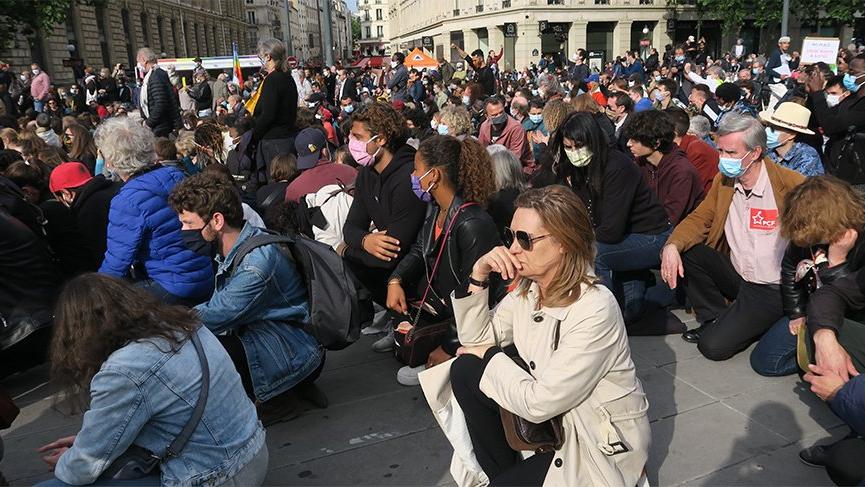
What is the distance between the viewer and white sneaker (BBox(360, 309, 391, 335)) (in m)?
5.21

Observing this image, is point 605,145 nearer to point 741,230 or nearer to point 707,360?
point 741,230

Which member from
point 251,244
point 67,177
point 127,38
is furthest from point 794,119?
point 127,38

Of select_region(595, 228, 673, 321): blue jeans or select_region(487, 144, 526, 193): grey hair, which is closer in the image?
select_region(595, 228, 673, 321): blue jeans

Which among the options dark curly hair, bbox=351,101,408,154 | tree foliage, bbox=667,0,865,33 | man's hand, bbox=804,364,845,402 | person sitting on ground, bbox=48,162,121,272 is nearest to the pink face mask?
dark curly hair, bbox=351,101,408,154

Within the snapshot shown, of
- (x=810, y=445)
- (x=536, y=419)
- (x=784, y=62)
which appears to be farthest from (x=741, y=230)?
(x=784, y=62)

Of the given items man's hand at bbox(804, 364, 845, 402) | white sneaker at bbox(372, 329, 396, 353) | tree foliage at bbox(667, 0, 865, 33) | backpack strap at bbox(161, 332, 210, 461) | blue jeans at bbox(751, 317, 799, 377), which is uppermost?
tree foliage at bbox(667, 0, 865, 33)

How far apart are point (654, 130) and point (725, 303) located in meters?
1.54

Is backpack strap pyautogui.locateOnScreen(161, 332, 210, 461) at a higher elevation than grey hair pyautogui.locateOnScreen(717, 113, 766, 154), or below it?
below

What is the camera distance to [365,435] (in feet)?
12.0

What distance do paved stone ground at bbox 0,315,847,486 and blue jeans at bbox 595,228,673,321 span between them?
479 mm

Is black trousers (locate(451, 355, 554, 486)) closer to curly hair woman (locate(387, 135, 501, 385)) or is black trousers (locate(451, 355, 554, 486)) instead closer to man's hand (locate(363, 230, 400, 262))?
curly hair woman (locate(387, 135, 501, 385))

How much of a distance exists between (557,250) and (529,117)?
24.1 ft

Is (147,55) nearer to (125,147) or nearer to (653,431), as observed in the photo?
(125,147)

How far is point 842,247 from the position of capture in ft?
11.4
